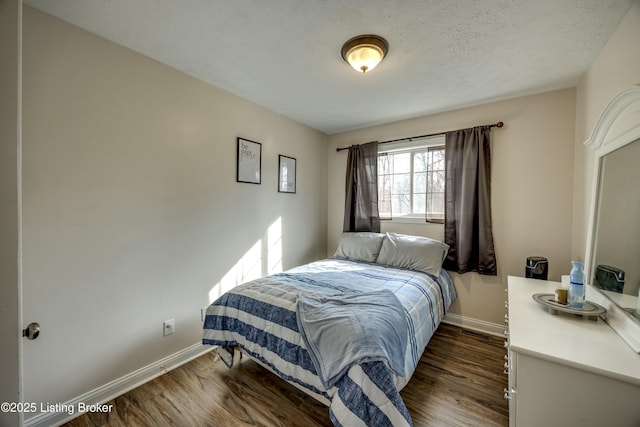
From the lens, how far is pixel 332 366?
129cm

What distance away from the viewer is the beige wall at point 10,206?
2.40 ft

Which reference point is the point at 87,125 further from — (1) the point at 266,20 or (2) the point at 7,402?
(2) the point at 7,402

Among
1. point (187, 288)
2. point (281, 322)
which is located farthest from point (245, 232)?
point (281, 322)

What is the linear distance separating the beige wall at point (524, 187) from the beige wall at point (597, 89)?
3.9 inches

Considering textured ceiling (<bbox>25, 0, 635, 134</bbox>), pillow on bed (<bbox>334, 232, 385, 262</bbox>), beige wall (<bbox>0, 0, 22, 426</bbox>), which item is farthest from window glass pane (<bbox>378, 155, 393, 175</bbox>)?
beige wall (<bbox>0, 0, 22, 426</bbox>)

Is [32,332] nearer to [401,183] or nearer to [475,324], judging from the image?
[401,183]

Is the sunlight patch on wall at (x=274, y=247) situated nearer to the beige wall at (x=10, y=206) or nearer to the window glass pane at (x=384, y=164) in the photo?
the window glass pane at (x=384, y=164)

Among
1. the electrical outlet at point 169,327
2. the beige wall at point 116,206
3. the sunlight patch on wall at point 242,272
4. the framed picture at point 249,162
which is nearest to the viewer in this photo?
the beige wall at point 116,206

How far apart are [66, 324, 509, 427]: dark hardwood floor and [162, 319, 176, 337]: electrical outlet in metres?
0.30

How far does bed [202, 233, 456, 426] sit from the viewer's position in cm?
122

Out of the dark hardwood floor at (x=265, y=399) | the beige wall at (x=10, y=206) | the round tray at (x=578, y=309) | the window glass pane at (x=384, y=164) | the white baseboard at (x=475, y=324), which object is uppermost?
the window glass pane at (x=384, y=164)

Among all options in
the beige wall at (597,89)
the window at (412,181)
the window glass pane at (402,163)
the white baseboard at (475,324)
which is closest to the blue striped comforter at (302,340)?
the white baseboard at (475,324)

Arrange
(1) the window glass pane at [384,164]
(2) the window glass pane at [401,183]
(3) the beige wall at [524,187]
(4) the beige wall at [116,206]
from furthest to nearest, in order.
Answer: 1. (1) the window glass pane at [384,164]
2. (2) the window glass pane at [401,183]
3. (3) the beige wall at [524,187]
4. (4) the beige wall at [116,206]

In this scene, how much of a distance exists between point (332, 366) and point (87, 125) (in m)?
2.09
